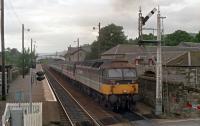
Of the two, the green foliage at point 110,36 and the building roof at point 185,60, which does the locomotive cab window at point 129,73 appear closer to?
the building roof at point 185,60

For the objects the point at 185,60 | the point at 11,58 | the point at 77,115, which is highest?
the point at 11,58

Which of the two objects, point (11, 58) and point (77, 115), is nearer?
point (77, 115)

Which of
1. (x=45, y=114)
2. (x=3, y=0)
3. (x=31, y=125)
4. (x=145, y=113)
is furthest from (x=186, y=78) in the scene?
(x=3, y=0)

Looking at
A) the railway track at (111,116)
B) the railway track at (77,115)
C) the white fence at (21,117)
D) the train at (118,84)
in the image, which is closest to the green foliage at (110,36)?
the railway track at (77,115)

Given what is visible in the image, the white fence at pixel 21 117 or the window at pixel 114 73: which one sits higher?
the window at pixel 114 73

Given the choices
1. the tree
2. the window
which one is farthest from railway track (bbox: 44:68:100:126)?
the tree

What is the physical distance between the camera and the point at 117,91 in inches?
993

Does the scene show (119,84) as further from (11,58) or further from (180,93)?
(11,58)

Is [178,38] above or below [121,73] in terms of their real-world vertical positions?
above

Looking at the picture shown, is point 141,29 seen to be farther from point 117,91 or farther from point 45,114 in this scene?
point 45,114

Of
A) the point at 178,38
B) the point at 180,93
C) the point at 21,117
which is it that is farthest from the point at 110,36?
the point at 21,117

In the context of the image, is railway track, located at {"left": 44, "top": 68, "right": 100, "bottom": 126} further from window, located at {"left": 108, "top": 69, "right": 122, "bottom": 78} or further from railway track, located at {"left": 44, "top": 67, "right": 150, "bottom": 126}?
window, located at {"left": 108, "top": 69, "right": 122, "bottom": 78}

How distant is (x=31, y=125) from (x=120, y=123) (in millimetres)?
4947

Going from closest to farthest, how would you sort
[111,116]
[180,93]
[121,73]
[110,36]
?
[180,93] < [111,116] < [121,73] < [110,36]
